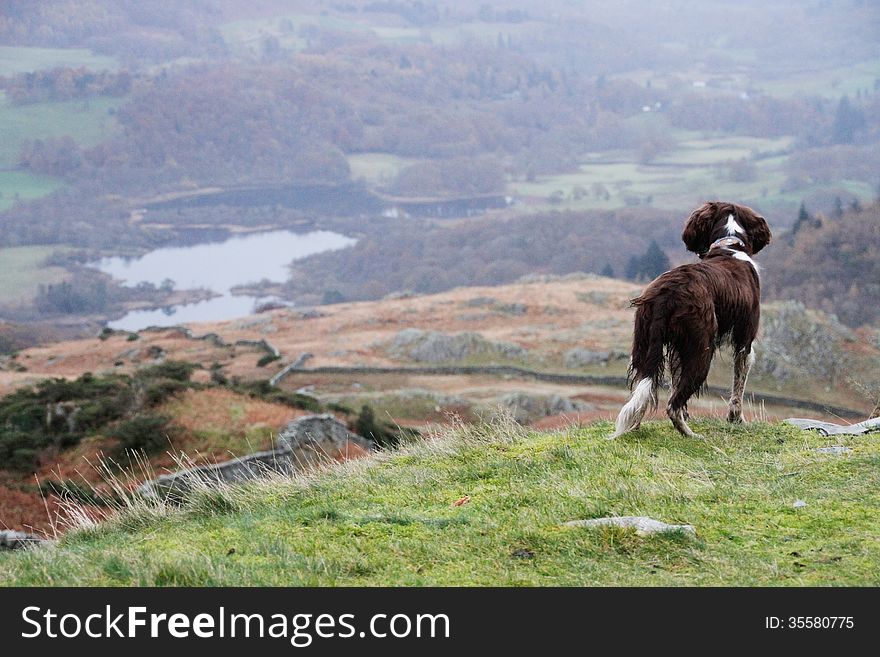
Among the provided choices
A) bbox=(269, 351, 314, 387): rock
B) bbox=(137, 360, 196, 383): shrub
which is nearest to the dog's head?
bbox=(137, 360, 196, 383): shrub

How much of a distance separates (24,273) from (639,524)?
159 m

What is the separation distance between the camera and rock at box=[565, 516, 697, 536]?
6773mm

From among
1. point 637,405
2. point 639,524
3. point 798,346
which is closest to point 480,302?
point 798,346

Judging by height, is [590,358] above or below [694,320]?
below

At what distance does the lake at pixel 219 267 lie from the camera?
136 m

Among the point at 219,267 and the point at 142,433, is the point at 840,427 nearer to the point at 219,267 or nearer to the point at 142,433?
the point at 142,433

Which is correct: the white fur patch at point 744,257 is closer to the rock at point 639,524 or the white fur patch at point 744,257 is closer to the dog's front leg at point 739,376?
the dog's front leg at point 739,376

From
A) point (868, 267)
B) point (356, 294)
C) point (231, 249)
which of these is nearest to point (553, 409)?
point (868, 267)

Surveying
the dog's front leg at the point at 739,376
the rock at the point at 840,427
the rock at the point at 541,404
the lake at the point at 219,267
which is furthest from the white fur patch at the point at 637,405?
the lake at the point at 219,267

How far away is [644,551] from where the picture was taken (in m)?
6.56

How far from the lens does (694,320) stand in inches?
372

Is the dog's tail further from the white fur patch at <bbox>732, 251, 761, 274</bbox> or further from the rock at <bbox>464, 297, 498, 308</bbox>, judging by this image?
the rock at <bbox>464, 297, 498, 308</bbox>

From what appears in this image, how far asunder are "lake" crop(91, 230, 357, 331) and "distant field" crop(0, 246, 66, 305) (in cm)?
857
